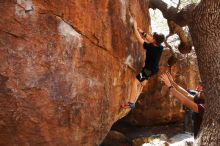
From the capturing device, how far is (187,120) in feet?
49.5

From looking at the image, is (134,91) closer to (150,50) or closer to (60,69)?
(150,50)

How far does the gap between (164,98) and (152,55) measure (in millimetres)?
7347

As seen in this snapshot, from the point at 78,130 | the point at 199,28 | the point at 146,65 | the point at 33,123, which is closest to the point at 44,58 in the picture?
the point at 33,123

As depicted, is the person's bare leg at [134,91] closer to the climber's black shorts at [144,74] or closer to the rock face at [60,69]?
the climber's black shorts at [144,74]

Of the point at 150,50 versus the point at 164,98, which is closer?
the point at 150,50

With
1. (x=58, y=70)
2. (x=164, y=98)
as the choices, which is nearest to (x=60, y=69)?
(x=58, y=70)

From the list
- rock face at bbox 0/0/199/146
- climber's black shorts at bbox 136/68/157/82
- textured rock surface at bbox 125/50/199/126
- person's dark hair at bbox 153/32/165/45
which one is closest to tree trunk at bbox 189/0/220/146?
person's dark hair at bbox 153/32/165/45

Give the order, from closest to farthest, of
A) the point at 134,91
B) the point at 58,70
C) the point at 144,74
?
the point at 58,70
the point at 144,74
the point at 134,91

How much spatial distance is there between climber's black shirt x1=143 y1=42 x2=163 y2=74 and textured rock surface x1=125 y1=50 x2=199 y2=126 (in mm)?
6755

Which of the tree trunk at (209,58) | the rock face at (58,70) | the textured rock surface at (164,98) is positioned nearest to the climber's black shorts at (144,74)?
the rock face at (58,70)

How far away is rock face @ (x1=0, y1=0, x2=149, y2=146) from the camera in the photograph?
5.59 m

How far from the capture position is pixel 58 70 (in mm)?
6004

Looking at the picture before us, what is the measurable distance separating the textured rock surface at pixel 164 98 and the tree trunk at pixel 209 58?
7.11 m

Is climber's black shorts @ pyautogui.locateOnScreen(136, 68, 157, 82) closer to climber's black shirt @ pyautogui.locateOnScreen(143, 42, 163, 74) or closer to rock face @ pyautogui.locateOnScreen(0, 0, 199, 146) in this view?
climber's black shirt @ pyautogui.locateOnScreen(143, 42, 163, 74)
